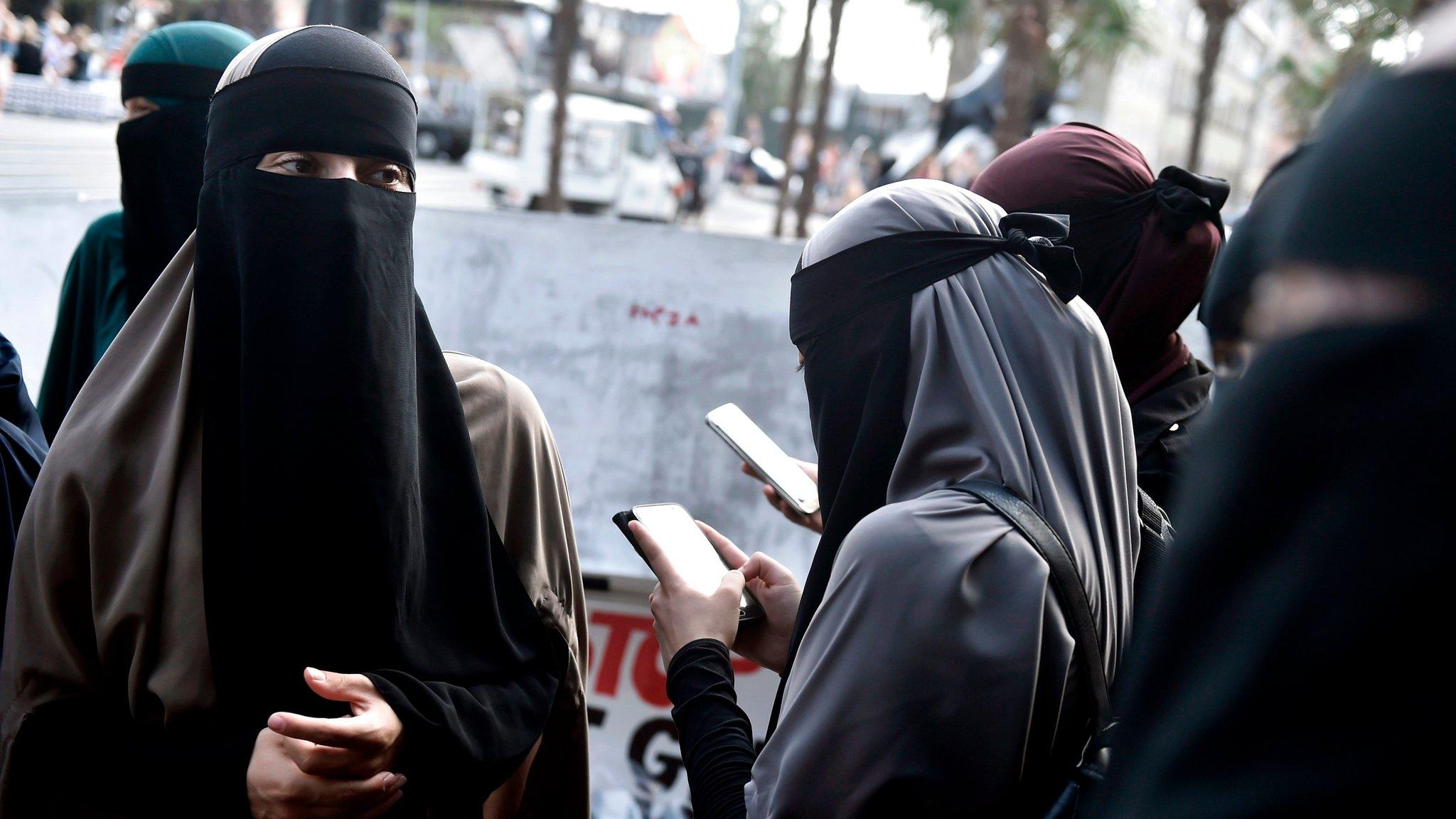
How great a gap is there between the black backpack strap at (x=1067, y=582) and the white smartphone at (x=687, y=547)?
0.59m

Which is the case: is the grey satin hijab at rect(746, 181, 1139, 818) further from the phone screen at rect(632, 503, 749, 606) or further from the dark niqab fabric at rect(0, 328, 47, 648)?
the dark niqab fabric at rect(0, 328, 47, 648)

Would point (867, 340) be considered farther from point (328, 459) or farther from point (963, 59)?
point (963, 59)

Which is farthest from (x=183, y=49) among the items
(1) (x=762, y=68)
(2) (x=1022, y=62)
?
(1) (x=762, y=68)

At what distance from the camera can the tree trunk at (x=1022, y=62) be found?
9.85 m

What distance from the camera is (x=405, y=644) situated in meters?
1.70

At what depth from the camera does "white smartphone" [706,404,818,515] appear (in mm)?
2254

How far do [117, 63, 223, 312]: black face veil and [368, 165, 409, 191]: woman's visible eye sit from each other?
958mm

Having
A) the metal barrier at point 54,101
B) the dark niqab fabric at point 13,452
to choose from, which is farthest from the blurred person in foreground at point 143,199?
the metal barrier at point 54,101

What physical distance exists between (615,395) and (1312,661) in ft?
12.7

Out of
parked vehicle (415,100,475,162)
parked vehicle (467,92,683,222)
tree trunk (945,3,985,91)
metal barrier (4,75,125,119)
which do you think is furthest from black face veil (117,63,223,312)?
parked vehicle (415,100,475,162)

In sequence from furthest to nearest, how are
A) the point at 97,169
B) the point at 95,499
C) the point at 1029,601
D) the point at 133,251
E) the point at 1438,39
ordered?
the point at 97,169, the point at 133,251, the point at 95,499, the point at 1029,601, the point at 1438,39

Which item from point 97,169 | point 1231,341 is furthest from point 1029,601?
point 97,169

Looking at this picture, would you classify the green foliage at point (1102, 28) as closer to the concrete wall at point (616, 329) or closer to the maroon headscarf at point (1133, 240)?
the concrete wall at point (616, 329)

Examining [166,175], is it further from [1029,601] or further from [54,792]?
[1029,601]
